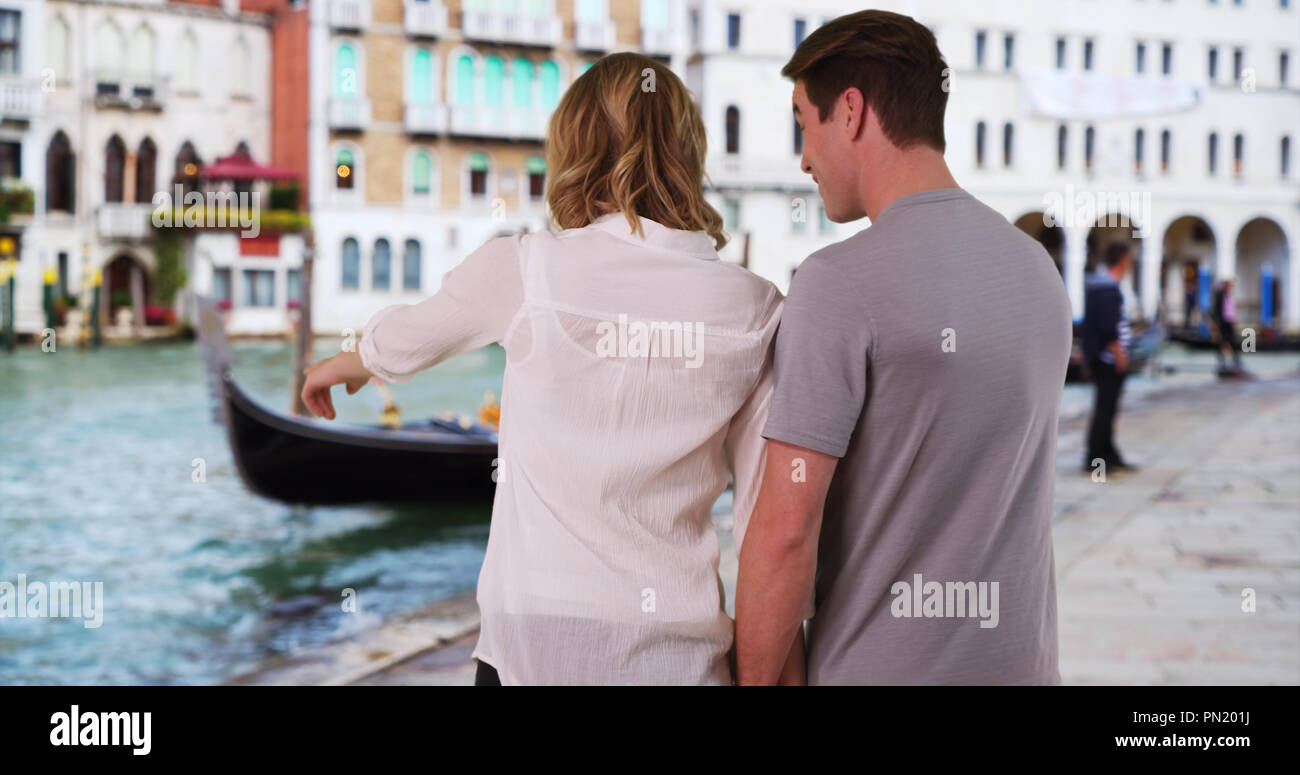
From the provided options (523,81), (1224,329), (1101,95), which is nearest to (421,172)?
(523,81)

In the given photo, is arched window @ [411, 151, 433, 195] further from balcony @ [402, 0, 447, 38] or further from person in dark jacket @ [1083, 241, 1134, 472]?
person in dark jacket @ [1083, 241, 1134, 472]

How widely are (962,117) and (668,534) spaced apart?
90.5ft

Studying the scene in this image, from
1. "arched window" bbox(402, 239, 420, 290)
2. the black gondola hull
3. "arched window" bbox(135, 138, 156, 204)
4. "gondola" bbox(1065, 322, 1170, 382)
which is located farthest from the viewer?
"arched window" bbox(402, 239, 420, 290)

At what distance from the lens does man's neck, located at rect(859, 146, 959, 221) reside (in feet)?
3.68

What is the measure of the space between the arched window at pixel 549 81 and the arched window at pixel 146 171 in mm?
7176

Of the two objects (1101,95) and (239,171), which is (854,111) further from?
(1101,95)

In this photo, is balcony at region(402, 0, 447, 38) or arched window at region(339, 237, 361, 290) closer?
arched window at region(339, 237, 361, 290)

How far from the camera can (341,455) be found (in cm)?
681

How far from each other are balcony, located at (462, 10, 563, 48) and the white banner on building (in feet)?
29.6

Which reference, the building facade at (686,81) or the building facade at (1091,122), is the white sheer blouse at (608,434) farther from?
the building facade at (1091,122)

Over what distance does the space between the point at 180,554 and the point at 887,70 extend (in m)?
6.71

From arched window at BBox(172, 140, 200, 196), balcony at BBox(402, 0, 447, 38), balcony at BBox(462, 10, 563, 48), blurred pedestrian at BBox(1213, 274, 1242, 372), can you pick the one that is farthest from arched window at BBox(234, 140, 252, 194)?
blurred pedestrian at BBox(1213, 274, 1242, 372)
